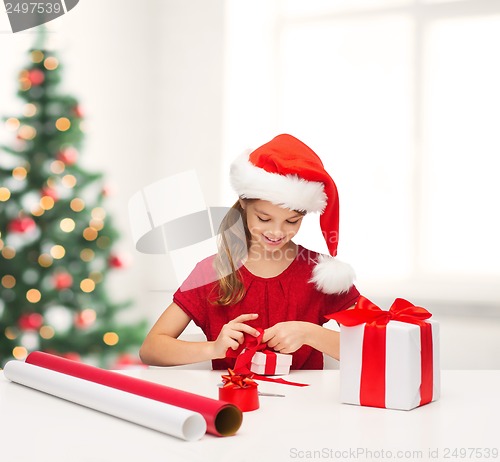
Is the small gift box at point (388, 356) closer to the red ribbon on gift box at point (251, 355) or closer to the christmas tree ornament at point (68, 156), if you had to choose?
the red ribbon on gift box at point (251, 355)

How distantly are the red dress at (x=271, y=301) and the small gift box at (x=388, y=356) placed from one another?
58cm

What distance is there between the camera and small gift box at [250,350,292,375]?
134 centimetres

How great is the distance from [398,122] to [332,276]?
1.64 m

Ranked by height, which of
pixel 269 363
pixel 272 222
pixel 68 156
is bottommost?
pixel 269 363

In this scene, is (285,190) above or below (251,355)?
above

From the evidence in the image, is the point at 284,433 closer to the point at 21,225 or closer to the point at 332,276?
the point at 332,276

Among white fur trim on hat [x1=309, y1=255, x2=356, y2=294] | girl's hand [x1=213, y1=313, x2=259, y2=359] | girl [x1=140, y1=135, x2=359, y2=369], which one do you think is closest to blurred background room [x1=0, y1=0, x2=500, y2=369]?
girl [x1=140, y1=135, x2=359, y2=369]

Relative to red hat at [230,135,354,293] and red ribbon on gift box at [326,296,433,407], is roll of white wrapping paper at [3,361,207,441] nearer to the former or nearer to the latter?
red ribbon on gift box at [326,296,433,407]

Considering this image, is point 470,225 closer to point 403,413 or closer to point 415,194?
point 415,194

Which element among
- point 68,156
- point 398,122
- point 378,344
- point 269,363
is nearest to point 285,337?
point 269,363

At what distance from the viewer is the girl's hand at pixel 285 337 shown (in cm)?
139

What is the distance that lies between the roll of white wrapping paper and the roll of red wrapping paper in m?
0.02

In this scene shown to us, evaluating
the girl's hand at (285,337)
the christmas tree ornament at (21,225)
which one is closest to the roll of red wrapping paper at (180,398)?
the girl's hand at (285,337)

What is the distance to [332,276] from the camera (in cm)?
161
